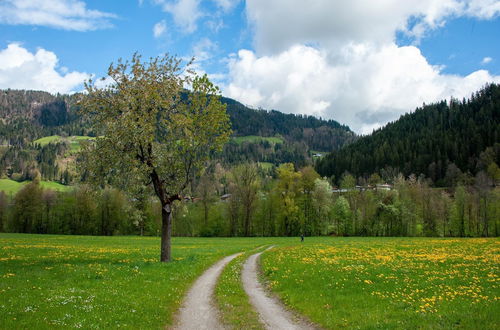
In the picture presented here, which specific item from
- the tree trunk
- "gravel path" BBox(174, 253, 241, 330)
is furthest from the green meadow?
the tree trunk

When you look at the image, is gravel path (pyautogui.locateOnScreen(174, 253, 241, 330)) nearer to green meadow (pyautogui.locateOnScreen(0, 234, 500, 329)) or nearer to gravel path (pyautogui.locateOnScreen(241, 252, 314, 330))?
green meadow (pyautogui.locateOnScreen(0, 234, 500, 329))

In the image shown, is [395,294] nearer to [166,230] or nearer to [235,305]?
[235,305]

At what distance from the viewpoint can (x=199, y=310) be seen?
14352mm

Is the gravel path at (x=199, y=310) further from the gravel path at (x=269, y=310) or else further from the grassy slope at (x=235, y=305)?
the gravel path at (x=269, y=310)

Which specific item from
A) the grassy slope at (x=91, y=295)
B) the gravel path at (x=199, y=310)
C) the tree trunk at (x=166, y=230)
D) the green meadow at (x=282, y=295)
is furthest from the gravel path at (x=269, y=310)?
the tree trunk at (x=166, y=230)

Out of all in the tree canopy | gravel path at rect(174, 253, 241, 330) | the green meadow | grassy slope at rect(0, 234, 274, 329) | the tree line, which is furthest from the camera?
Answer: the tree line

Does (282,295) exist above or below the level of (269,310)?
below

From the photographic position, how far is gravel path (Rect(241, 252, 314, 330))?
482 inches

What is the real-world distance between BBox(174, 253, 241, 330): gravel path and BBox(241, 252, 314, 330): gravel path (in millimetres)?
1989

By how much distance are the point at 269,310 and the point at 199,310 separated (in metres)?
3.18

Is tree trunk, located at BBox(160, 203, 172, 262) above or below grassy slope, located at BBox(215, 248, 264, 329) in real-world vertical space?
above

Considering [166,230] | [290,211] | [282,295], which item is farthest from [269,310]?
[290,211]

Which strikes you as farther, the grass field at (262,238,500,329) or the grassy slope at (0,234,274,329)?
the grass field at (262,238,500,329)

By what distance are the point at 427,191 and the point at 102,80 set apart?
97.3 metres
